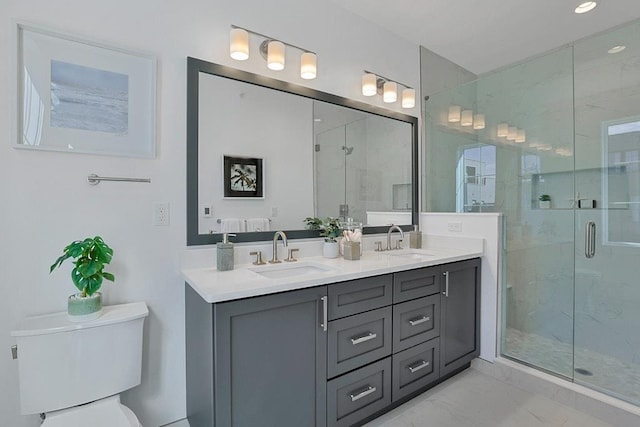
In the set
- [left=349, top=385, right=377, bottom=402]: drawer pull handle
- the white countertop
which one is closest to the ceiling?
the white countertop

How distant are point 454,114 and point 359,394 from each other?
2426 mm

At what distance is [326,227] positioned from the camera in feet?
6.82

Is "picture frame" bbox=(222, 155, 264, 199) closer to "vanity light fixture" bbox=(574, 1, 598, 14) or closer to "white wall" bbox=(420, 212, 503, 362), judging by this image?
"white wall" bbox=(420, 212, 503, 362)

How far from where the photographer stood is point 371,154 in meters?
2.48

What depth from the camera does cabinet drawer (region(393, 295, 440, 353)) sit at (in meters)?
1.77

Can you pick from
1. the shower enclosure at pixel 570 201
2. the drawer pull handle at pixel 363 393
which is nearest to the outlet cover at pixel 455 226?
the shower enclosure at pixel 570 201

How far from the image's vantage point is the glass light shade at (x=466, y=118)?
2766mm

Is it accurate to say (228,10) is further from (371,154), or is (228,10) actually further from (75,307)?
(75,307)

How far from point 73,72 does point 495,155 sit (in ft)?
9.38

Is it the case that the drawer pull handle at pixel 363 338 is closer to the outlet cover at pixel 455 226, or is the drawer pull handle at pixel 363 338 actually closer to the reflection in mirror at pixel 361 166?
the reflection in mirror at pixel 361 166

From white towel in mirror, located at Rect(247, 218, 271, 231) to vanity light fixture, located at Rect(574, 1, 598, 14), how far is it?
2631mm

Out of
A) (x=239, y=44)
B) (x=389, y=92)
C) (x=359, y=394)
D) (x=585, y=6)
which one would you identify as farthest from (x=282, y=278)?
(x=585, y=6)

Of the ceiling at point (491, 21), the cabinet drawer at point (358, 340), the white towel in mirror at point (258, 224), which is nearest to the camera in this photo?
the cabinet drawer at point (358, 340)

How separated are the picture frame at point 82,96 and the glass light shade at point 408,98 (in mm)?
1880
